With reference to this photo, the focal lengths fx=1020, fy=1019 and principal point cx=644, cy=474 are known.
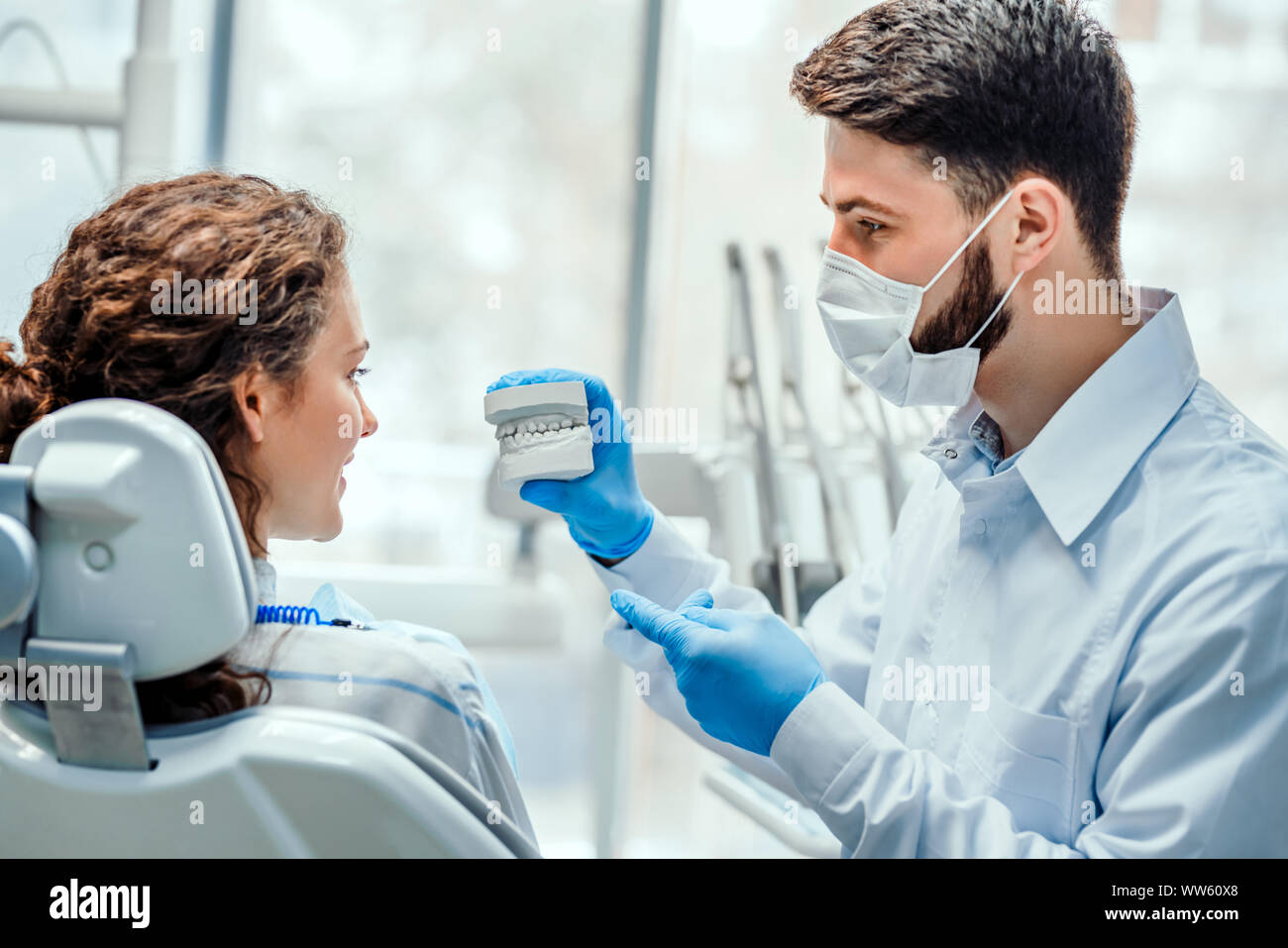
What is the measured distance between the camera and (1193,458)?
101cm

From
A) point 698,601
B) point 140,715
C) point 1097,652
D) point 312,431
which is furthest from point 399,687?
point 1097,652

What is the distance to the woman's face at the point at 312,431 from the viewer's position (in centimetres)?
97

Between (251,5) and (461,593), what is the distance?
5.45 feet

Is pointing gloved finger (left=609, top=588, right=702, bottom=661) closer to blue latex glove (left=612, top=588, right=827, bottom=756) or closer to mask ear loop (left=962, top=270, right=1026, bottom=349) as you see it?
blue latex glove (left=612, top=588, right=827, bottom=756)

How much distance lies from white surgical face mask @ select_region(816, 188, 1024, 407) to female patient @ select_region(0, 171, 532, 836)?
53 centimetres

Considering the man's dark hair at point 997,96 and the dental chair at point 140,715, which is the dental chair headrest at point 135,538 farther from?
the man's dark hair at point 997,96

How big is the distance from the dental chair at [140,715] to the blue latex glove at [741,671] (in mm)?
325

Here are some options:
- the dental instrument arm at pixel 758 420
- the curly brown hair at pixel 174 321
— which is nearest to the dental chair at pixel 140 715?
the curly brown hair at pixel 174 321

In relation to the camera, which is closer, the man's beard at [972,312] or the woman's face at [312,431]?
the woman's face at [312,431]

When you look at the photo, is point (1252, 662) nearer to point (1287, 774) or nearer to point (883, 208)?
point (1287, 774)

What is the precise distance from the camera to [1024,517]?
1.10 metres

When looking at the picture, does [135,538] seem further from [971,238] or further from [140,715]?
[971,238]

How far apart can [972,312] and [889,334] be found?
90 millimetres
